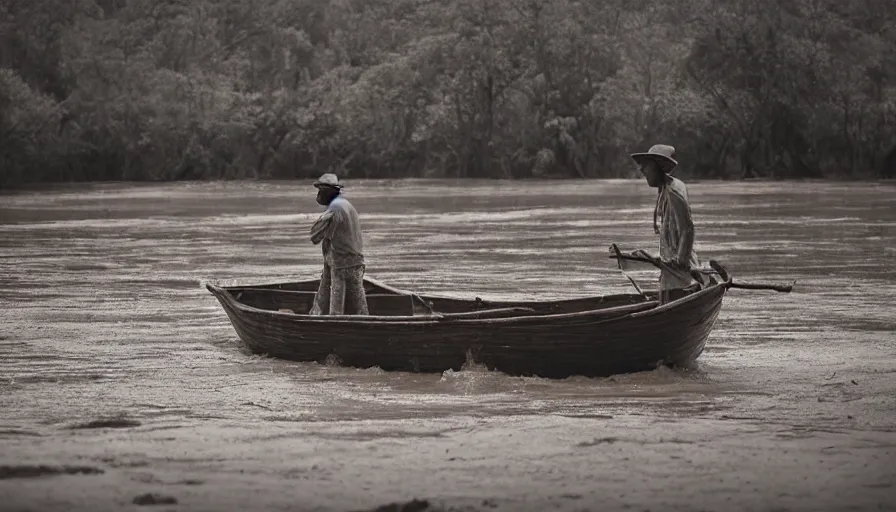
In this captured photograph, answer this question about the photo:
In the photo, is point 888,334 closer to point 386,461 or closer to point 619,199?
point 386,461

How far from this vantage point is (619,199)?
42688 millimetres

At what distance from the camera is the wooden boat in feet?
33.6

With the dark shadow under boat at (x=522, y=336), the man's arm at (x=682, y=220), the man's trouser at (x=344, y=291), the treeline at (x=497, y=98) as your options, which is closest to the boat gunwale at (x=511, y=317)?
the dark shadow under boat at (x=522, y=336)

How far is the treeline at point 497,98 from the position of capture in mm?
57406

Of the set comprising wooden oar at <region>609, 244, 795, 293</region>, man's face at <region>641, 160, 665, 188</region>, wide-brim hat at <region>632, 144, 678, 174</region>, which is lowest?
wooden oar at <region>609, 244, 795, 293</region>

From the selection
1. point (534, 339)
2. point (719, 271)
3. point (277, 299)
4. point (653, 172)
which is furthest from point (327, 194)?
point (719, 271)

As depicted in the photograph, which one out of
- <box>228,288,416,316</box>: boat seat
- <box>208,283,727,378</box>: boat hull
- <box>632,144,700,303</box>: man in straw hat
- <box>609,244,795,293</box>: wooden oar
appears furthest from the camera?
<box>228,288,416,316</box>: boat seat

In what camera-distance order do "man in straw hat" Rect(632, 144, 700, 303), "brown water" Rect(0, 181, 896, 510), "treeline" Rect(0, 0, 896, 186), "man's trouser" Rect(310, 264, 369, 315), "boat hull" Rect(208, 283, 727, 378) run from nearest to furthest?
"brown water" Rect(0, 181, 896, 510)
"boat hull" Rect(208, 283, 727, 378)
"man in straw hat" Rect(632, 144, 700, 303)
"man's trouser" Rect(310, 264, 369, 315)
"treeline" Rect(0, 0, 896, 186)

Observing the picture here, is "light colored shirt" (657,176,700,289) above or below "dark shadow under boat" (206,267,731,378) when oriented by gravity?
above

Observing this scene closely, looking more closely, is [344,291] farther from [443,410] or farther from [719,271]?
[719,271]

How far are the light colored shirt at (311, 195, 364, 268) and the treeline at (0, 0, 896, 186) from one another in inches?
1831

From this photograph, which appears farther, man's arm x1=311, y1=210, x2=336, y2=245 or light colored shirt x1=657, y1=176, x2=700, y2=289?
man's arm x1=311, y1=210, x2=336, y2=245

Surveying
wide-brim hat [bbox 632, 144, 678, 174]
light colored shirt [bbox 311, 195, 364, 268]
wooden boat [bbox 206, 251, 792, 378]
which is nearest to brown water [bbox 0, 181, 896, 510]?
wooden boat [bbox 206, 251, 792, 378]

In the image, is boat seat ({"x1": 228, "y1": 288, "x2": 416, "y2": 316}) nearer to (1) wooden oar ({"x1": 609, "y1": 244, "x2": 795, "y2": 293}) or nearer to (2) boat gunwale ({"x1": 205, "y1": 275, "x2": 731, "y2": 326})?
(2) boat gunwale ({"x1": 205, "y1": 275, "x2": 731, "y2": 326})
